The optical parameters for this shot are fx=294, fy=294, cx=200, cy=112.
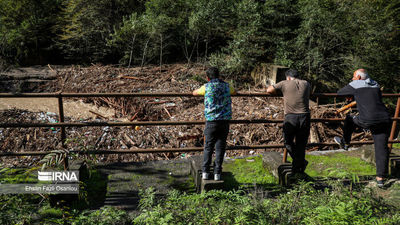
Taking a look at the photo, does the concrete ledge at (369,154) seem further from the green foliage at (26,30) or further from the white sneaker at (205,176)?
the green foliage at (26,30)

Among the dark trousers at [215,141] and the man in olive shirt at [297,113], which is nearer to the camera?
the dark trousers at [215,141]

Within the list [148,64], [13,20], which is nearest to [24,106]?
[148,64]

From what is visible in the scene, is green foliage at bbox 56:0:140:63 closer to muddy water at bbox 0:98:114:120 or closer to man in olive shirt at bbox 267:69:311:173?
muddy water at bbox 0:98:114:120

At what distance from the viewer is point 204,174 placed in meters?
3.73

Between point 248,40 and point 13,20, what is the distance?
14410 millimetres

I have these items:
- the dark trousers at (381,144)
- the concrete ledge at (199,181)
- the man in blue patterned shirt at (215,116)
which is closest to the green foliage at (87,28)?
the concrete ledge at (199,181)

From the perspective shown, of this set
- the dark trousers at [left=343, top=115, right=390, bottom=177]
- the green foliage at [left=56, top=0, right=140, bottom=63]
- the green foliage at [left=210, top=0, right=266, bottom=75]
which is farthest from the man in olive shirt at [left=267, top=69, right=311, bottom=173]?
the green foliage at [left=56, top=0, right=140, bottom=63]

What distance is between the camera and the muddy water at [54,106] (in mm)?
11711

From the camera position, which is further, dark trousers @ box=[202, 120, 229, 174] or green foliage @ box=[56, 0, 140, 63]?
green foliage @ box=[56, 0, 140, 63]

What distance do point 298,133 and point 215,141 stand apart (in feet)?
3.85

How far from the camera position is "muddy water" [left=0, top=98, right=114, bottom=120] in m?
11.7

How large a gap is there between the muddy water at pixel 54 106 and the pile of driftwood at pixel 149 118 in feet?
1.22

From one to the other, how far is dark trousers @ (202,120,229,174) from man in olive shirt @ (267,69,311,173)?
36.3 inches

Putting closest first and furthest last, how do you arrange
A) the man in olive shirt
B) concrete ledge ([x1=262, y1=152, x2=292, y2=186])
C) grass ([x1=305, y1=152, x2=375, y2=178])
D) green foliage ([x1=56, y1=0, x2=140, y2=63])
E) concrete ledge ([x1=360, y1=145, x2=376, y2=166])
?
the man in olive shirt < concrete ledge ([x1=262, y1=152, x2=292, y2=186]) < grass ([x1=305, y1=152, x2=375, y2=178]) < concrete ledge ([x1=360, y1=145, x2=376, y2=166]) < green foliage ([x1=56, y1=0, x2=140, y2=63])
